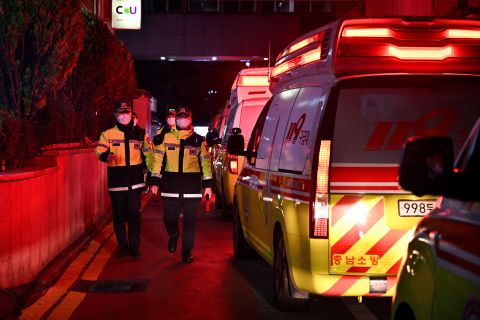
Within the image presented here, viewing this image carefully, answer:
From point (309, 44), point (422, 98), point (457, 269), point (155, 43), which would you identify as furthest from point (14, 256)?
point (155, 43)

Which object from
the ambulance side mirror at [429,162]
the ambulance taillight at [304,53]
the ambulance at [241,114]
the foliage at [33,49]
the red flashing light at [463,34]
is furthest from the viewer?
the ambulance at [241,114]

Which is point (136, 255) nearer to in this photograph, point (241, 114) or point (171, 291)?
point (171, 291)

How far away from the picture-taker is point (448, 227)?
3908 mm

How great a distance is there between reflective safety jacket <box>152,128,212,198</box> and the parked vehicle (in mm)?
6929

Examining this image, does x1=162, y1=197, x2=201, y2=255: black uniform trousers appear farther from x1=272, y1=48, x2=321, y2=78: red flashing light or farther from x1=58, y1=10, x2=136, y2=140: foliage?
x1=58, y1=10, x2=136, y2=140: foliage

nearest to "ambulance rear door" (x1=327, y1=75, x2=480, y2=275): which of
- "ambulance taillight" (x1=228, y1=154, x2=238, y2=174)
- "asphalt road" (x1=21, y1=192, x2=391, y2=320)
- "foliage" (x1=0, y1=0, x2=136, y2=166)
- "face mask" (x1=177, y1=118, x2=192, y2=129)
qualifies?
"asphalt road" (x1=21, y1=192, x2=391, y2=320)

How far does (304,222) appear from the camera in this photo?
22.5ft

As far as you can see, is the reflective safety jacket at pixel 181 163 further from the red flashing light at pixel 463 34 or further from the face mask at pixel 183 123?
the red flashing light at pixel 463 34

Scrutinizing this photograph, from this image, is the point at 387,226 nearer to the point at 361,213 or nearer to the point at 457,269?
the point at 361,213

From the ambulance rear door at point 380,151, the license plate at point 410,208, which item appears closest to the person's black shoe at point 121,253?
the ambulance rear door at point 380,151

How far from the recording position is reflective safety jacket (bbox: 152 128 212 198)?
10.9 m

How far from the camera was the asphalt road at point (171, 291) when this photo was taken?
312 inches

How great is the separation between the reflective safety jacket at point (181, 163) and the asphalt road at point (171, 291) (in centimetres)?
89

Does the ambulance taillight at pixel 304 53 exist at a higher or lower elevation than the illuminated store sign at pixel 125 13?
lower
